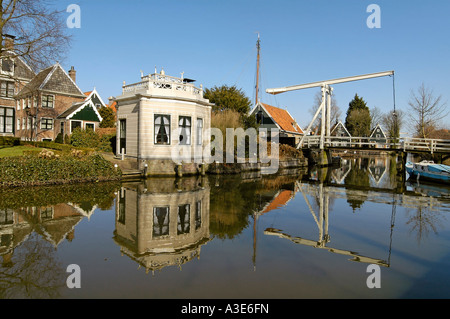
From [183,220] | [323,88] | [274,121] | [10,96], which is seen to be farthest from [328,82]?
[10,96]

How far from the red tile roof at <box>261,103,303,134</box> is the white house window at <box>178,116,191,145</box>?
65.7ft

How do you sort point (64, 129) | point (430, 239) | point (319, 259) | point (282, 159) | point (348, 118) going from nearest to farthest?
point (319, 259)
point (430, 239)
point (64, 129)
point (282, 159)
point (348, 118)

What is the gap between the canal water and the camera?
532cm

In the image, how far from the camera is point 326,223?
33.0ft

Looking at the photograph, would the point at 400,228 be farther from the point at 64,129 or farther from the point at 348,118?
the point at 348,118

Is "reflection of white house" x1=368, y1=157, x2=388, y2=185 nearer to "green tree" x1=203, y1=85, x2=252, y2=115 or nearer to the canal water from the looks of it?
the canal water

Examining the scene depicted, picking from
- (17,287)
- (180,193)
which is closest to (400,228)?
(180,193)

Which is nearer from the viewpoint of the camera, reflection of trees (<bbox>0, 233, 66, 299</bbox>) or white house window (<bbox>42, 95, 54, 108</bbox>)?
reflection of trees (<bbox>0, 233, 66, 299</bbox>)

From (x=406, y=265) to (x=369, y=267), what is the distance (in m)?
0.91

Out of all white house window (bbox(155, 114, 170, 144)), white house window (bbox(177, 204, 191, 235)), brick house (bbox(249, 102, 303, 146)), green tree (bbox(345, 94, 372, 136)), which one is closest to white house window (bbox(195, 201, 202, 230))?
white house window (bbox(177, 204, 191, 235))

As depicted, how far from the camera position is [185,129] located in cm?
2148

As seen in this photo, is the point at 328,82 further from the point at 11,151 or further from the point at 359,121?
the point at 359,121

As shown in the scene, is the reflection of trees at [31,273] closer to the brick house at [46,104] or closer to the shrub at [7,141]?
the shrub at [7,141]

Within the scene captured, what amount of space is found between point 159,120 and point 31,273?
15.5 meters
